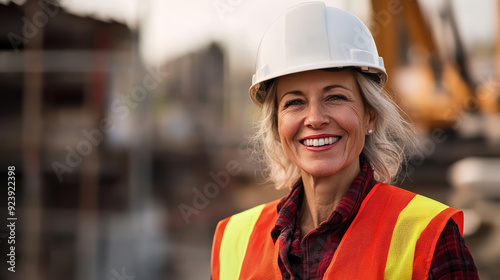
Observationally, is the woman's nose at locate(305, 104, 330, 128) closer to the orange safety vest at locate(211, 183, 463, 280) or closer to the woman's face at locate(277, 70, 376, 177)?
the woman's face at locate(277, 70, 376, 177)

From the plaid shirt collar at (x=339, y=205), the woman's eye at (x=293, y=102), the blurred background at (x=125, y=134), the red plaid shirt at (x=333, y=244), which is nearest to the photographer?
the red plaid shirt at (x=333, y=244)

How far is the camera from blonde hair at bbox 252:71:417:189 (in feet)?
6.08

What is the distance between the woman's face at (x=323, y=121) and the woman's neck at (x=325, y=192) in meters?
0.04

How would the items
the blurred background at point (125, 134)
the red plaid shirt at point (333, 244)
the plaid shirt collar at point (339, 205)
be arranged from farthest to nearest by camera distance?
the blurred background at point (125, 134), the plaid shirt collar at point (339, 205), the red plaid shirt at point (333, 244)

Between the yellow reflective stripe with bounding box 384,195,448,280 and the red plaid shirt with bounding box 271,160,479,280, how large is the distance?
0.07 meters

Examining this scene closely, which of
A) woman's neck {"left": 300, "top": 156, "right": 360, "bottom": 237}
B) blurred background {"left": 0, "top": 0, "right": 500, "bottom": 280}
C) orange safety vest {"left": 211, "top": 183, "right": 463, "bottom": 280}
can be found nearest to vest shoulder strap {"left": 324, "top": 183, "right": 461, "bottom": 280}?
orange safety vest {"left": 211, "top": 183, "right": 463, "bottom": 280}

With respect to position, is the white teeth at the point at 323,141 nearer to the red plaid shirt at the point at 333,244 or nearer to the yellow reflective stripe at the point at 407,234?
the red plaid shirt at the point at 333,244

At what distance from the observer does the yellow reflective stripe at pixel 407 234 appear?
5.01 ft

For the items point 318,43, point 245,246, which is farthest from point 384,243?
point 318,43

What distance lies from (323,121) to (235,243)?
25.2 inches

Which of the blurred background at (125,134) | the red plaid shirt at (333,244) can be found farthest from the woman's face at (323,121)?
the blurred background at (125,134)

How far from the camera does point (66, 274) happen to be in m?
7.38

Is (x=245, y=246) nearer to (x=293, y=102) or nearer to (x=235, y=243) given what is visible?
(x=235, y=243)

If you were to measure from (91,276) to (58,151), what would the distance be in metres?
2.74
